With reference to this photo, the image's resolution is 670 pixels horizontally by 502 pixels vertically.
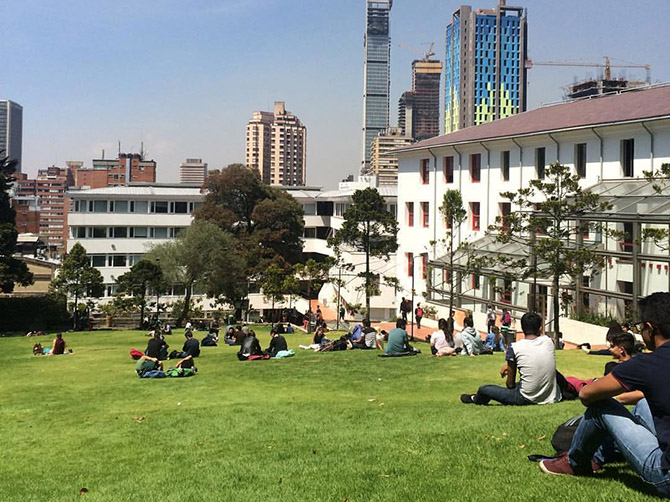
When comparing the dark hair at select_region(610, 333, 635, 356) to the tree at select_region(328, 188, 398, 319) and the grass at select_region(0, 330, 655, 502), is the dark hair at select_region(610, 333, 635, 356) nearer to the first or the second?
the grass at select_region(0, 330, 655, 502)

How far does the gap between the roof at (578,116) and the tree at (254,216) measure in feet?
66.5

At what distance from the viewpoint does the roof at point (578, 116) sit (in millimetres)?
37325

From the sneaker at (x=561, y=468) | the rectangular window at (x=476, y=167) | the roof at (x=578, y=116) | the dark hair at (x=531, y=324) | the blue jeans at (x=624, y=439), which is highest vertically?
the roof at (x=578, y=116)

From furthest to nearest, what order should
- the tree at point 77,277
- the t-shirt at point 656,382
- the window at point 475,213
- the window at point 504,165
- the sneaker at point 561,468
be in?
the window at point 475,213
the tree at point 77,277
the window at point 504,165
the sneaker at point 561,468
the t-shirt at point 656,382

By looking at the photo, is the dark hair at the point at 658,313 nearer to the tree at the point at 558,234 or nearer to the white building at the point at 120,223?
the tree at the point at 558,234

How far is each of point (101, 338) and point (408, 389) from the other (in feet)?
92.3

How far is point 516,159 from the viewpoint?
45.9 meters

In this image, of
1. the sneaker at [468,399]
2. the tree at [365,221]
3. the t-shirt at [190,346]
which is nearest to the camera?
the sneaker at [468,399]

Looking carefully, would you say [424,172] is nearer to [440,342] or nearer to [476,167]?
[476,167]

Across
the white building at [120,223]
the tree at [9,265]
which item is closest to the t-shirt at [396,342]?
the tree at [9,265]

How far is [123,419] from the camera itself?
1284cm

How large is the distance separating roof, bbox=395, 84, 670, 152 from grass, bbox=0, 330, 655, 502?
22.7 m

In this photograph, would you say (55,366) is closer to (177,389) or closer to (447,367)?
(177,389)

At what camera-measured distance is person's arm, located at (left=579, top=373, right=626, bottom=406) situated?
20.5 feet
